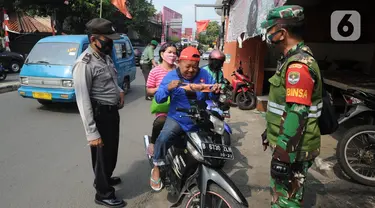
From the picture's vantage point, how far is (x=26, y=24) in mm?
21266

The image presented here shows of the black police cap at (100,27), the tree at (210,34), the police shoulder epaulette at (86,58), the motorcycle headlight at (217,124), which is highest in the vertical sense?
the tree at (210,34)

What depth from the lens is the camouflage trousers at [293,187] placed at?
2248mm

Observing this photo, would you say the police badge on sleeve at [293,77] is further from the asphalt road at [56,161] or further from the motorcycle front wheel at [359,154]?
the motorcycle front wheel at [359,154]

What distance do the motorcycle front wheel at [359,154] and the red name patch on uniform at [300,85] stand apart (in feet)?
6.91

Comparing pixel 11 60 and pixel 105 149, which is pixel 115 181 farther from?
pixel 11 60

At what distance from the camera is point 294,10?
2031 mm

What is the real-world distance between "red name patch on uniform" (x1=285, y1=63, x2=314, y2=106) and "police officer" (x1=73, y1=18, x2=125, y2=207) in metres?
1.68

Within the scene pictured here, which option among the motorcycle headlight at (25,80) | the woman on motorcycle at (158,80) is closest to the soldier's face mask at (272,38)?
the woman on motorcycle at (158,80)

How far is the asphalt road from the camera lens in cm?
327

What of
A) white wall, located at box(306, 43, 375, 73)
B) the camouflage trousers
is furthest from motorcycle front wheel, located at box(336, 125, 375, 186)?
white wall, located at box(306, 43, 375, 73)

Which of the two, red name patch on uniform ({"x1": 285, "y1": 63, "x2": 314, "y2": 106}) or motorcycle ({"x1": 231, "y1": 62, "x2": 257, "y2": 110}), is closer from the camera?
red name patch on uniform ({"x1": 285, "y1": 63, "x2": 314, "y2": 106})

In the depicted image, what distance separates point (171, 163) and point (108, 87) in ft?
3.13

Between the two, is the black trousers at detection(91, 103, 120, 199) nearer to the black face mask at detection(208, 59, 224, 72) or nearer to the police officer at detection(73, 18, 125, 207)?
the police officer at detection(73, 18, 125, 207)

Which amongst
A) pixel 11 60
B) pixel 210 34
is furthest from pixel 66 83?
pixel 210 34
